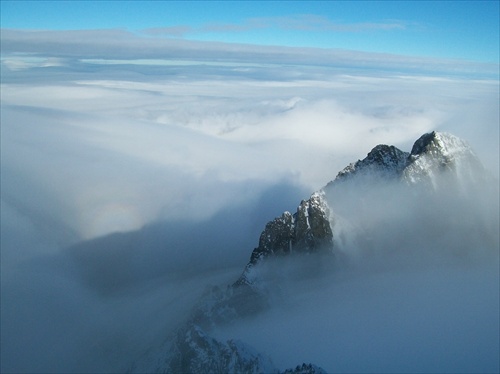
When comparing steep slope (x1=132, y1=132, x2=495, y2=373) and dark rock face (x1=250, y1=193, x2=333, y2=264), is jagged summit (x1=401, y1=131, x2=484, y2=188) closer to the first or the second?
steep slope (x1=132, y1=132, x2=495, y2=373)

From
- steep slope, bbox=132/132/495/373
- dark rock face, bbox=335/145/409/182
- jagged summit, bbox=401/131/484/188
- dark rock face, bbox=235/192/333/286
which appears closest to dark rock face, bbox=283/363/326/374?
steep slope, bbox=132/132/495/373

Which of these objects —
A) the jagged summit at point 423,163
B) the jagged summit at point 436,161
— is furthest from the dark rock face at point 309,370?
the jagged summit at point 436,161

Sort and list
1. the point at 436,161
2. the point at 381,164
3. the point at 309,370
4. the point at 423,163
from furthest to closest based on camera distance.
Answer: the point at 381,164, the point at 423,163, the point at 436,161, the point at 309,370

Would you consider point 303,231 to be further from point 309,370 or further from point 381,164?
point 309,370

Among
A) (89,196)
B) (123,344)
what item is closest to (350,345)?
(123,344)

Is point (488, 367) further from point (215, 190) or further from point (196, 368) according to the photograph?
point (215, 190)

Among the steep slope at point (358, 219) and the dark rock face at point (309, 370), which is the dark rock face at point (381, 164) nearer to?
the steep slope at point (358, 219)

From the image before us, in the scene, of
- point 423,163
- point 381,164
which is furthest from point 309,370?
point 423,163

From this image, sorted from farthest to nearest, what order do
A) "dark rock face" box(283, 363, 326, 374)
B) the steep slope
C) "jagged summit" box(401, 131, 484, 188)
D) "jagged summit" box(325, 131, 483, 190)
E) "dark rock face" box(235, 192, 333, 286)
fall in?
1. "jagged summit" box(325, 131, 483, 190)
2. "jagged summit" box(401, 131, 484, 188)
3. "dark rock face" box(235, 192, 333, 286)
4. the steep slope
5. "dark rock face" box(283, 363, 326, 374)

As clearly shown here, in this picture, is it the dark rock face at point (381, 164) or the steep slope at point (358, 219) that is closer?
the steep slope at point (358, 219)
